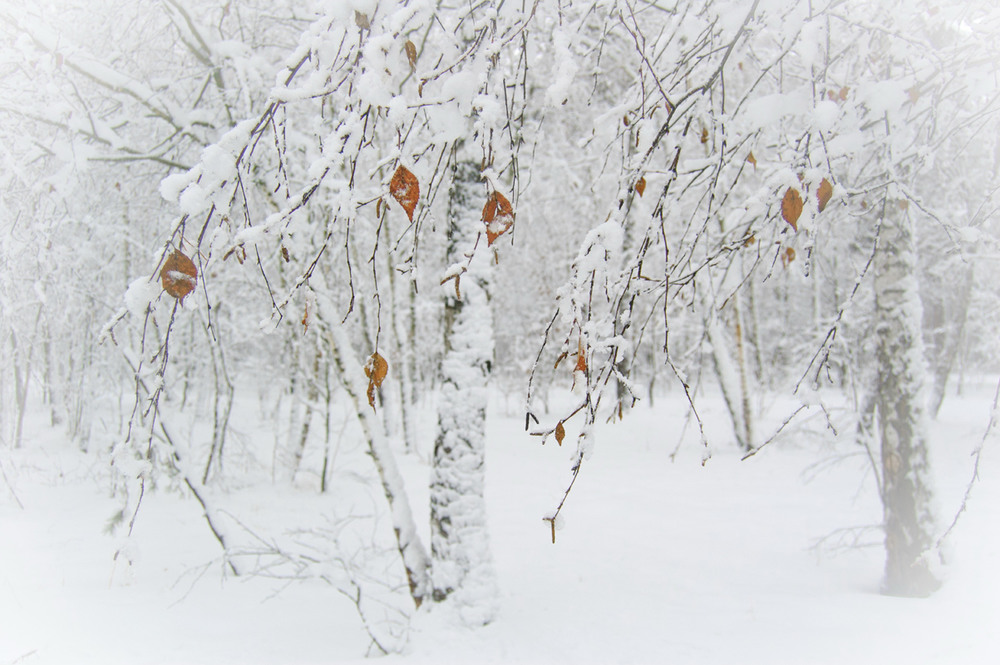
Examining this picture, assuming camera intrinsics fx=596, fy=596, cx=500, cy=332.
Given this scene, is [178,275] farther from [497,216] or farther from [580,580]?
[580,580]

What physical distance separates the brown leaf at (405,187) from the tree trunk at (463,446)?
295 cm

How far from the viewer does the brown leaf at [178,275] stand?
105 centimetres

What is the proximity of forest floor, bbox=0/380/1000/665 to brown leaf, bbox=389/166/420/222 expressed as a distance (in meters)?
1.12

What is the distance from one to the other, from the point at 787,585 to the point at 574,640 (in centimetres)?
197

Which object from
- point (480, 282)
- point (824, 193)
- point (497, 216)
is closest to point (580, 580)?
point (480, 282)

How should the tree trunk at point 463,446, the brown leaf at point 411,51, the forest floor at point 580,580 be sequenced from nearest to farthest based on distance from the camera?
the brown leaf at point 411,51
the forest floor at point 580,580
the tree trunk at point 463,446

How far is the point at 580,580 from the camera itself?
4977 millimetres

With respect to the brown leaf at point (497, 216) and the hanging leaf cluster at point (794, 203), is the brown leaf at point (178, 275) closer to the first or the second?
the brown leaf at point (497, 216)

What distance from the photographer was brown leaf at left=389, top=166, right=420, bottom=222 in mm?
1060

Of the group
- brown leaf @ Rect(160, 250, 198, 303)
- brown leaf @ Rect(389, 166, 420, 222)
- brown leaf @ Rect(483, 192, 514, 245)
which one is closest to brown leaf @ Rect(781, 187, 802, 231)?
brown leaf @ Rect(483, 192, 514, 245)

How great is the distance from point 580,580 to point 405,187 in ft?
15.2

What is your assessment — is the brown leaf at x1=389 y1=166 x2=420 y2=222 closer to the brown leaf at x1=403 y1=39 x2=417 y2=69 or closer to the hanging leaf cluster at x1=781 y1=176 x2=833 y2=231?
the brown leaf at x1=403 y1=39 x2=417 y2=69

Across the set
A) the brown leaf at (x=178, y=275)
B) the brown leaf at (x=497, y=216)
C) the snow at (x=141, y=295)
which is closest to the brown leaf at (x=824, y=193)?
the brown leaf at (x=497, y=216)

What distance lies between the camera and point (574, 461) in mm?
1143
